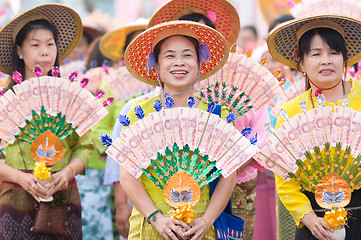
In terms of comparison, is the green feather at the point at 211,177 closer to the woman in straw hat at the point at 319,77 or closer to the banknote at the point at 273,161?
the banknote at the point at 273,161

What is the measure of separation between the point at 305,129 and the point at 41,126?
172 cm

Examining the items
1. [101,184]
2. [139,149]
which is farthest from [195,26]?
[101,184]

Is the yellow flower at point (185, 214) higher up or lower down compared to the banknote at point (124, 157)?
lower down

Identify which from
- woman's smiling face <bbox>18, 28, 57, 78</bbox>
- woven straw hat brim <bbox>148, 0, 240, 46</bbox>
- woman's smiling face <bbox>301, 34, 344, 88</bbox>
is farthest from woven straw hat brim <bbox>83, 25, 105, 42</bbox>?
woman's smiling face <bbox>301, 34, 344, 88</bbox>

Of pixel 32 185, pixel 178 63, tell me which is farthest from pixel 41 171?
pixel 178 63

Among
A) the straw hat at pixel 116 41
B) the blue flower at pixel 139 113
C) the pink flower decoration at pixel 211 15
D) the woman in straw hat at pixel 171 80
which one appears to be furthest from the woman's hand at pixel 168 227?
the straw hat at pixel 116 41

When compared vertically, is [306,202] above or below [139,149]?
below

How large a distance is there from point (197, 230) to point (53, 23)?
6.95 ft

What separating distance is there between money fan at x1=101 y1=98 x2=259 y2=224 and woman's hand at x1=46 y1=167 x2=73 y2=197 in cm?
80

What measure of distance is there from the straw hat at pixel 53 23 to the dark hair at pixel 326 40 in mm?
1730

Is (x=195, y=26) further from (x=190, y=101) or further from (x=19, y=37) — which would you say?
(x=19, y=37)

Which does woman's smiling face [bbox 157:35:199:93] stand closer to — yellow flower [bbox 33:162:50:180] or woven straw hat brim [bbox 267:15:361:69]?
woven straw hat brim [bbox 267:15:361:69]

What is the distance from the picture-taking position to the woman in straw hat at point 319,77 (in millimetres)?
3830

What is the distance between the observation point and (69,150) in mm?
4680
